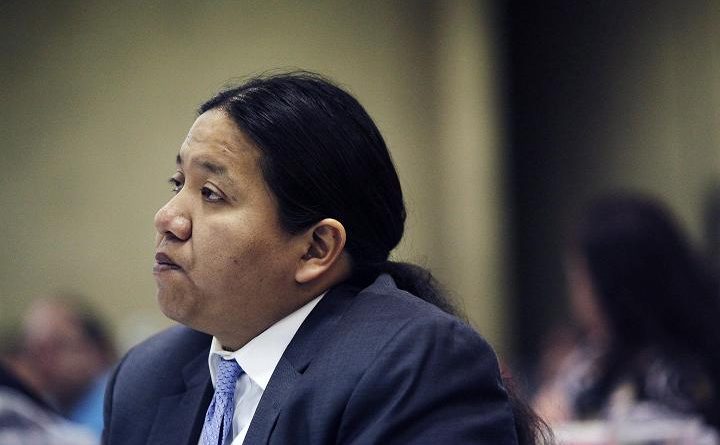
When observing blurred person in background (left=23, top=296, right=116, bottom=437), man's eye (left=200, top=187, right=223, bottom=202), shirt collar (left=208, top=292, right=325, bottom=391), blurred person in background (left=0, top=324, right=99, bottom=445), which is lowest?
blurred person in background (left=23, top=296, right=116, bottom=437)

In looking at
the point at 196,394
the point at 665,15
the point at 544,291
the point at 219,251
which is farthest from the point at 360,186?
the point at 544,291

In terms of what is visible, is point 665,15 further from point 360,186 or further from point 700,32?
point 360,186

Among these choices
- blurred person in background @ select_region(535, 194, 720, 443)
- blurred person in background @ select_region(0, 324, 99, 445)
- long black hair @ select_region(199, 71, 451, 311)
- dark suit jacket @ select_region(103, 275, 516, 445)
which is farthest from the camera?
blurred person in background @ select_region(535, 194, 720, 443)

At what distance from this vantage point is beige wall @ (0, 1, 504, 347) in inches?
242

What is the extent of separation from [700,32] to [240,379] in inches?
206

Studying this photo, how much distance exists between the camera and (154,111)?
6.41 meters

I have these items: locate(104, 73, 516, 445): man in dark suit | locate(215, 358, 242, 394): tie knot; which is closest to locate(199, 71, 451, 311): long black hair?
locate(104, 73, 516, 445): man in dark suit

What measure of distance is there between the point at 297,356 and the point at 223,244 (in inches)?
8.0

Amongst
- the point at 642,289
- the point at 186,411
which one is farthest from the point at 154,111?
the point at 186,411

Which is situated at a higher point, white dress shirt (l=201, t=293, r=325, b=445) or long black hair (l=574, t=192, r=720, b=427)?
white dress shirt (l=201, t=293, r=325, b=445)

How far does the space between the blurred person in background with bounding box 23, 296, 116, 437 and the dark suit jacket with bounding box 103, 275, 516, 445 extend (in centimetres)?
258

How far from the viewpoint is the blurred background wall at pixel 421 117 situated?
6195 mm

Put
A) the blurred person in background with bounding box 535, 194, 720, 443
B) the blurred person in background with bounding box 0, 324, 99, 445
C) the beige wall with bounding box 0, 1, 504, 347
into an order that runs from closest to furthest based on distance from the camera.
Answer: the blurred person in background with bounding box 0, 324, 99, 445, the blurred person in background with bounding box 535, 194, 720, 443, the beige wall with bounding box 0, 1, 504, 347

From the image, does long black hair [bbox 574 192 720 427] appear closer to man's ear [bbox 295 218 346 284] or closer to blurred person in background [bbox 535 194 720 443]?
blurred person in background [bbox 535 194 720 443]
